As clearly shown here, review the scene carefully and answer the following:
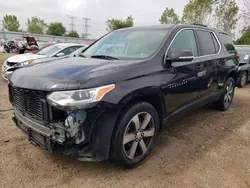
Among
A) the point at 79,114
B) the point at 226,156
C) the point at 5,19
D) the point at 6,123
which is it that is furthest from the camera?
the point at 5,19

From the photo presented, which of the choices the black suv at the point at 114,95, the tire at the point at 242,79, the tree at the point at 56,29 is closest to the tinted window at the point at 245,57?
the tire at the point at 242,79

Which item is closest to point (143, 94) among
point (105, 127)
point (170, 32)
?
point (105, 127)

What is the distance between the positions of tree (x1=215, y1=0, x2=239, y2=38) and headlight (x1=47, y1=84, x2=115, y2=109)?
78.1 feet

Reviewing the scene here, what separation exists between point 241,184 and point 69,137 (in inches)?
77.3

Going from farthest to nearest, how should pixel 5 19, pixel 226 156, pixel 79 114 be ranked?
pixel 5 19, pixel 226 156, pixel 79 114

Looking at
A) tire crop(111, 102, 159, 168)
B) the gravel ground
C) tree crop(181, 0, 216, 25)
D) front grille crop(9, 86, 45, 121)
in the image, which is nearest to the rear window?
the gravel ground

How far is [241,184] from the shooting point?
2.46m

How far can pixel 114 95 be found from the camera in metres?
2.24

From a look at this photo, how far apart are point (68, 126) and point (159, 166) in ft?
4.25

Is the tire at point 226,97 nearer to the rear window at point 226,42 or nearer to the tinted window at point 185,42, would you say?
the rear window at point 226,42

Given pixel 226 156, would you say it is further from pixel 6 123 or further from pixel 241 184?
pixel 6 123

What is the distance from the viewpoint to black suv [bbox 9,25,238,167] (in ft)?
7.07

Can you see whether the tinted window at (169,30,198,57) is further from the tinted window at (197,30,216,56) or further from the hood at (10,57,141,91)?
the hood at (10,57,141,91)

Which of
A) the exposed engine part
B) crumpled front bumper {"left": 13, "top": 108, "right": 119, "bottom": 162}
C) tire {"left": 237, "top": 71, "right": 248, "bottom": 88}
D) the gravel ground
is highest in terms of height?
the exposed engine part
